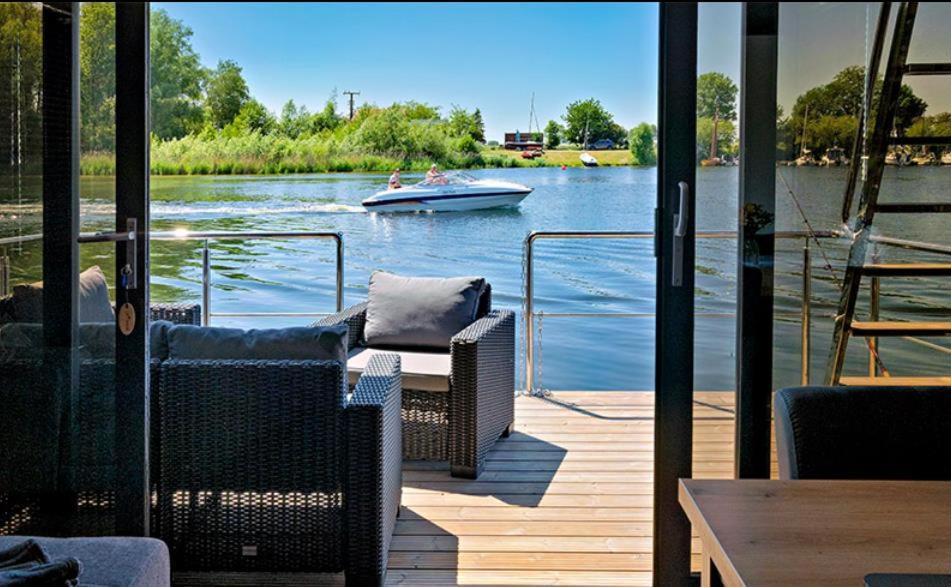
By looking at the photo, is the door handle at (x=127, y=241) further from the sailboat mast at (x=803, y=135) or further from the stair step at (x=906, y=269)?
the stair step at (x=906, y=269)

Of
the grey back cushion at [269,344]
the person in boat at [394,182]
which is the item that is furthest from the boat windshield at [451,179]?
the grey back cushion at [269,344]

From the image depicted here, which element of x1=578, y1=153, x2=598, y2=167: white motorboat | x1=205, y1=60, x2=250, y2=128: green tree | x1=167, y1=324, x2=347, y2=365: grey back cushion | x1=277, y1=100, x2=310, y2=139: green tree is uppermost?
x1=205, y1=60, x2=250, y2=128: green tree

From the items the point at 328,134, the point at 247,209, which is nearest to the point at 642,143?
the point at 328,134

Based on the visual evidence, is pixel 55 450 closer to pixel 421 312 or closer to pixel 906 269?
pixel 421 312

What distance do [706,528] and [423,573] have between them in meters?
Result: 1.47

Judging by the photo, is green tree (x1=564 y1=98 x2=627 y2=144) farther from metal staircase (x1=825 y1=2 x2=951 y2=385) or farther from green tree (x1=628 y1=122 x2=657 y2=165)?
metal staircase (x1=825 y1=2 x2=951 y2=385)

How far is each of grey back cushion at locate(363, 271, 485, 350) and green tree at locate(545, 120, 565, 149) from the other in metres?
5.70

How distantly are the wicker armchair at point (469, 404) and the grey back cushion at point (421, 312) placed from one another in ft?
0.43

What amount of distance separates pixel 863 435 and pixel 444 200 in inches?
317

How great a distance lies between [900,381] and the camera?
212cm

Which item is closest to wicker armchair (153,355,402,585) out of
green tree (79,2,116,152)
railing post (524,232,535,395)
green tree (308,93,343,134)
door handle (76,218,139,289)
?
door handle (76,218,139,289)

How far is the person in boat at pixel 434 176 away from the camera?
9375 mm

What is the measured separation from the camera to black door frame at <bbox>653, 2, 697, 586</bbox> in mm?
2184

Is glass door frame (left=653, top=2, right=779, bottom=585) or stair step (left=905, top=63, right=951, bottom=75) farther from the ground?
stair step (left=905, top=63, right=951, bottom=75)
